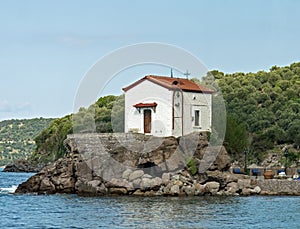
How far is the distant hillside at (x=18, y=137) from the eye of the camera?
572 feet

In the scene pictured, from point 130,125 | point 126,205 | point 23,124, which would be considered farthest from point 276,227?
point 23,124

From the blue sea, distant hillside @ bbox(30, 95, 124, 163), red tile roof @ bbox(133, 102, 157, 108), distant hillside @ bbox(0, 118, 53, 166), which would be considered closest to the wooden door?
red tile roof @ bbox(133, 102, 157, 108)

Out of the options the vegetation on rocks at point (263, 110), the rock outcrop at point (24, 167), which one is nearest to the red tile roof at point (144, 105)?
the vegetation on rocks at point (263, 110)

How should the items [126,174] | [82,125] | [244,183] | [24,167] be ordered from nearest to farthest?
[126,174] < [244,183] < [82,125] < [24,167]

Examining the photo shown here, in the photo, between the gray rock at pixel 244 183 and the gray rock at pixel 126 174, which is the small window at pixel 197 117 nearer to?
the gray rock at pixel 244 183

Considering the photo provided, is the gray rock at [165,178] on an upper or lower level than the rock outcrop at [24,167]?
lower

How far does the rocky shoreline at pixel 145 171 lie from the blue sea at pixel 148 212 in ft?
4.98

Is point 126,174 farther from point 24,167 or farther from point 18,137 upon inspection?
point 18,137

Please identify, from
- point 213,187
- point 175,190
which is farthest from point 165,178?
point 213,187

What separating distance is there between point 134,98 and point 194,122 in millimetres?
4437

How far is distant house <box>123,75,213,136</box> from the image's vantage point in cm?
4594

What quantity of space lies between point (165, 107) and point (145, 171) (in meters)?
5.66

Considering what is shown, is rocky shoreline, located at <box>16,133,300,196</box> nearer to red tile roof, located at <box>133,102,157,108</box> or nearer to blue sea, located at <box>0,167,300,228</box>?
blue sea, located at <box>0,167,300,228</box>

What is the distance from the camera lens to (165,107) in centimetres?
4603
